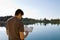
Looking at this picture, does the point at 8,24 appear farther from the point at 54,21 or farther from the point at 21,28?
the point at 54,21

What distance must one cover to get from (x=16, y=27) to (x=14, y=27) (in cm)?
3

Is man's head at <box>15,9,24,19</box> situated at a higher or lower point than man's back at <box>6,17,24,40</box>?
higher

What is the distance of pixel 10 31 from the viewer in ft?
8.05

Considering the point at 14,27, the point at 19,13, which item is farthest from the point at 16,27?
the point at 19,13

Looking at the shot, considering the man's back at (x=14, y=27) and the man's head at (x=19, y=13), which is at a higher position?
the man's head at (x=19, y=13)

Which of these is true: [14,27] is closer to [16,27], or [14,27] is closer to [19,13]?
[16,27]

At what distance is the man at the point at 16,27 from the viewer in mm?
2377

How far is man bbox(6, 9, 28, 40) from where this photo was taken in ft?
Result: 7.80

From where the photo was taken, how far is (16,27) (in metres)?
2.39

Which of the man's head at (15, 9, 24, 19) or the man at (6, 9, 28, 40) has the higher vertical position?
the man's head at (15, 9, 24, 19)

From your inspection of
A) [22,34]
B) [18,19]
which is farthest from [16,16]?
[22,34]

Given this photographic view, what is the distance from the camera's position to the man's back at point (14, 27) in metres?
2.38

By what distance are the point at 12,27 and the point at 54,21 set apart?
151ft

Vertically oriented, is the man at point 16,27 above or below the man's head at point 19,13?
below
